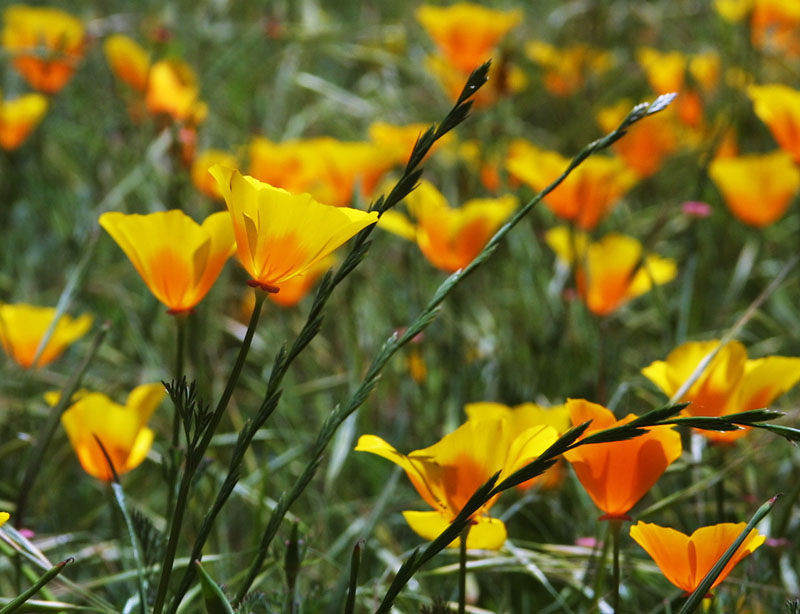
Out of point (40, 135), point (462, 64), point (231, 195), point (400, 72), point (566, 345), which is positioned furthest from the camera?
point (400, 72)

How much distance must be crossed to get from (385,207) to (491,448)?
191mm

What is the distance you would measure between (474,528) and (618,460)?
0.40 ft

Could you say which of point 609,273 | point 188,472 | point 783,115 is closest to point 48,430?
point 188,472

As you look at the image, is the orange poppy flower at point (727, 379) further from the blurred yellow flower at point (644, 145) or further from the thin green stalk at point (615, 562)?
the blurred yellow flower at point (644, 145)

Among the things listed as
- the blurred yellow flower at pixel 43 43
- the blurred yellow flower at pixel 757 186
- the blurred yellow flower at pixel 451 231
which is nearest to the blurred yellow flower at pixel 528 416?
the blurred yellow flower at pixel 451 231

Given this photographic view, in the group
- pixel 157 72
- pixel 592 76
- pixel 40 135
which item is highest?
pixel 592 76

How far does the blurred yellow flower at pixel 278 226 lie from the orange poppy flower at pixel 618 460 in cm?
20

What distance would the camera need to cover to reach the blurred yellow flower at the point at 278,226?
660mm

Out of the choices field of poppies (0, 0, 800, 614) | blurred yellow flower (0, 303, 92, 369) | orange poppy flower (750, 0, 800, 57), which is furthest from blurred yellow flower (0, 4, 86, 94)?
orange poppy flower (750, 0, 800, 57)

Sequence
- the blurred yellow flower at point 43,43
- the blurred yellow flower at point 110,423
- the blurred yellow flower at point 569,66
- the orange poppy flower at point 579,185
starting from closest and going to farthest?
the blurred yellow flower at point 110,423 < the orange poppy flower at point 579,185 < the blurred yellow flower at point 43,43 < the blurred yellow flower at point 569,66

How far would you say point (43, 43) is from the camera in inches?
83.9

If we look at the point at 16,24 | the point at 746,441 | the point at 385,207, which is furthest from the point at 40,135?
the point at 385,207

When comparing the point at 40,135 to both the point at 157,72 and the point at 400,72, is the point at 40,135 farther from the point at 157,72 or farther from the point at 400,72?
the point at 400,72

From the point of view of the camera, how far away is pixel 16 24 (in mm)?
2398
